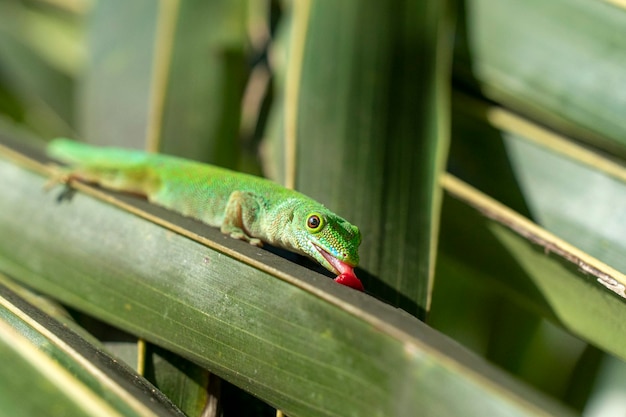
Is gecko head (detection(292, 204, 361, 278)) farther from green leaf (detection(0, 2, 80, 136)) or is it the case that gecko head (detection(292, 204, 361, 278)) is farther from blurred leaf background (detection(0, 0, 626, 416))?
green leaf (detection(0, 2, 80, 136))

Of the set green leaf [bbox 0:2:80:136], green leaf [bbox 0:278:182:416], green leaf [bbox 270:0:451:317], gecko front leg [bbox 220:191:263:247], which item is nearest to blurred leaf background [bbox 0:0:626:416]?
green leaf [bbox 270:0:451:317]

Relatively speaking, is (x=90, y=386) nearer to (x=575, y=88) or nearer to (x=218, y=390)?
(x=218, y=390)

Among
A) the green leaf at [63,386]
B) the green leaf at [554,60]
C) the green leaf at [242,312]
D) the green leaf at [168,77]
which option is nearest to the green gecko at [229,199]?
the green leaf at [168,77]

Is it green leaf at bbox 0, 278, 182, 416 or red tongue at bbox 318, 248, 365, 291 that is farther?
red tongue at bbox 318, 248, 365, 291

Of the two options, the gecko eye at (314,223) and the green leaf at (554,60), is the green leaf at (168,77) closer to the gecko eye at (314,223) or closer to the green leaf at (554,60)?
the gecko eye at (314,223)

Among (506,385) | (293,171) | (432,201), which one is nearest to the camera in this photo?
(506,385)

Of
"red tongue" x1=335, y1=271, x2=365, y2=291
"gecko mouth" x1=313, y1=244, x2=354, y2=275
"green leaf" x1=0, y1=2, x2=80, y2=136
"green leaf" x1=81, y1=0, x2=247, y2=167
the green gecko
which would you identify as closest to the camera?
"red tongue" x1=335, y1=271, x2=365, y2=291

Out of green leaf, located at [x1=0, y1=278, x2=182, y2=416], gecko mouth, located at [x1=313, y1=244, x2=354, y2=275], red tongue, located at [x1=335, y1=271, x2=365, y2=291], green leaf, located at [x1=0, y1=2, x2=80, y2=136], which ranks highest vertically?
green leaf, located at [x1=0, y1=2, x2=80, y2=136]

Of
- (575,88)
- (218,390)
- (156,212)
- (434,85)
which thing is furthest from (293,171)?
(575,88)
